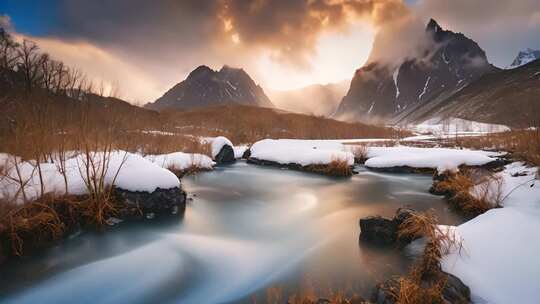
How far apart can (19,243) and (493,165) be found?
1800 cm

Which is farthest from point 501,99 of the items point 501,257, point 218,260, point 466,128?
point 218,260

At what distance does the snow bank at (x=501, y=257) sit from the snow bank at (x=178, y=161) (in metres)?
12.6

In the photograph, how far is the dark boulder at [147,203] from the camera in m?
7.73

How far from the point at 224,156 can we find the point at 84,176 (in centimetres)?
1379

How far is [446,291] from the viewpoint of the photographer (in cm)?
362

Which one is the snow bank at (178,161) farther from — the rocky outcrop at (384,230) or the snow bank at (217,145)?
the rocky outcrop at (384,230)

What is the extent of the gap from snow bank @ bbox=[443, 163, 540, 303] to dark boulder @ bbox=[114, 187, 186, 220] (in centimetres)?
697

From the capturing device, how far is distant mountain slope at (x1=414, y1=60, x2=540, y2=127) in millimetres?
86344

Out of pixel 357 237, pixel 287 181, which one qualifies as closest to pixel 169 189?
pixel 357 237

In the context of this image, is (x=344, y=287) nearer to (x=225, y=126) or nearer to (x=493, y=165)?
(x=493, y=165)

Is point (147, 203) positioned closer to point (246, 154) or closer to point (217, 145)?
point (217, 145)

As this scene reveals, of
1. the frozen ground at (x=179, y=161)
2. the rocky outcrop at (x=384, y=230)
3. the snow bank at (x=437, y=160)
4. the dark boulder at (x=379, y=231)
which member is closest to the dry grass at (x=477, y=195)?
the snow bank at (x=437, y=160)

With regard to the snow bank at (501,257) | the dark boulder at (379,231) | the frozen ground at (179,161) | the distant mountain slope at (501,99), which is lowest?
the dark boulder at (379,231)

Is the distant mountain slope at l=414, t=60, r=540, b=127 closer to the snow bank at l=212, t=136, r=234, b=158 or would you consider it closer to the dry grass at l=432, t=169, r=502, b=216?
the snow bank at l=212, t=136, r=234, b=158
